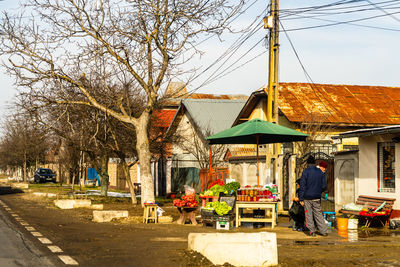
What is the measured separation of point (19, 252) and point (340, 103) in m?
24.3

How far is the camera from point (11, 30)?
20.3 m

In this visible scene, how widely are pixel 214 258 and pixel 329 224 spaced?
6952 millimetres

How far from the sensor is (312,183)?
1402cm

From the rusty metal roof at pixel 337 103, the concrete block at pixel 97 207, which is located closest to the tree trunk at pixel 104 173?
the rusty metal roof at pixel 337 103

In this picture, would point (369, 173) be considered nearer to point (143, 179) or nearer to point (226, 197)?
point (226, 197)

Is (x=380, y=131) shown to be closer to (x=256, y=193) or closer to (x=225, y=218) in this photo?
(x=256, y=193)

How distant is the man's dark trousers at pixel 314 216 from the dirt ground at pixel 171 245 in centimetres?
32

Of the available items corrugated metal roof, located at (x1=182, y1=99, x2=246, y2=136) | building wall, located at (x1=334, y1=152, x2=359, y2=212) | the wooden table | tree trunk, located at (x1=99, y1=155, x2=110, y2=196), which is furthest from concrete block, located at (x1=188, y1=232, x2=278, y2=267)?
corrugated metal roof, located at (x1=182, y1=99, x2=246, y2=136)

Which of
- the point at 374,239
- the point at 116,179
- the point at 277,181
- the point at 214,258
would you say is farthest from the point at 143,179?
the point at 116,179

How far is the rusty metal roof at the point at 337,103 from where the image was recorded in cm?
2983

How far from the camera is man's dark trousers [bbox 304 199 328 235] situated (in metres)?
13.9

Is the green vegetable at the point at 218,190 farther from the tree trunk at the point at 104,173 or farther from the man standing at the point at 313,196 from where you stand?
the tree trunk at the point at 104,173

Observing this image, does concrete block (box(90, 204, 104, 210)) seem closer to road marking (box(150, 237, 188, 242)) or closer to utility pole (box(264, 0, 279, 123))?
utility pole (box(264, 0, 279, 123))

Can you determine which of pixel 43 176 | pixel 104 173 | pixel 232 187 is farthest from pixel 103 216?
pixel 43 176
